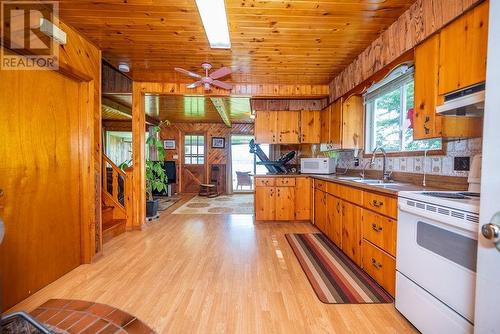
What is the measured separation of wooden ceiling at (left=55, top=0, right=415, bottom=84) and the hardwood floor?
2.38 meters

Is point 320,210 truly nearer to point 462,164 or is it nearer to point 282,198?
point 282,198

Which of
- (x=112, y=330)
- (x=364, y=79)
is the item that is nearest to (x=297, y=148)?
(x=364, y=79)

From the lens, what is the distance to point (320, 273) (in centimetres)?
223

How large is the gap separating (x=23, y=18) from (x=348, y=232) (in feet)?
11.2

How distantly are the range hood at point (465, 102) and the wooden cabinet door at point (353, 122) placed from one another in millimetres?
1722

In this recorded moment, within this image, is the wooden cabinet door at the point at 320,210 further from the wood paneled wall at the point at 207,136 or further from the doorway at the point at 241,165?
the wood paneled wall at the point at 207,136

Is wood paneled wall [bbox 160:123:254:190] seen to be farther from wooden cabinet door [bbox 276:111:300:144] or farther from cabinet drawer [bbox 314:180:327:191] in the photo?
cabinet drawer [bbox 314:180:327:191]

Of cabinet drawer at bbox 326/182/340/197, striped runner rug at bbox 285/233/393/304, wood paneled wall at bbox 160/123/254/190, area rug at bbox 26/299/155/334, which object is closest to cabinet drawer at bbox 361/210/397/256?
striped runner rug at bbox 285/233/393/304

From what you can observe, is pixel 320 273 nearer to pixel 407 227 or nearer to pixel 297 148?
pixel 407 227

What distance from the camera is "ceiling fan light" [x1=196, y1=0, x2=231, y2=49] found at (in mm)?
1880

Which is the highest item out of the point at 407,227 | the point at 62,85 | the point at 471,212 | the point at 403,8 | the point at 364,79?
the point at 403,8

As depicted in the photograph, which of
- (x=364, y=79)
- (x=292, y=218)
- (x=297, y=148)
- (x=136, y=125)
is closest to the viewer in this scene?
(x=364, y=79)

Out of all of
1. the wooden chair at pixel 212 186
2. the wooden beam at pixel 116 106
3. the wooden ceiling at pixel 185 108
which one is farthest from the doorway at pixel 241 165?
the wooden beam at pixel 116 106

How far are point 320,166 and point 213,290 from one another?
266cm
